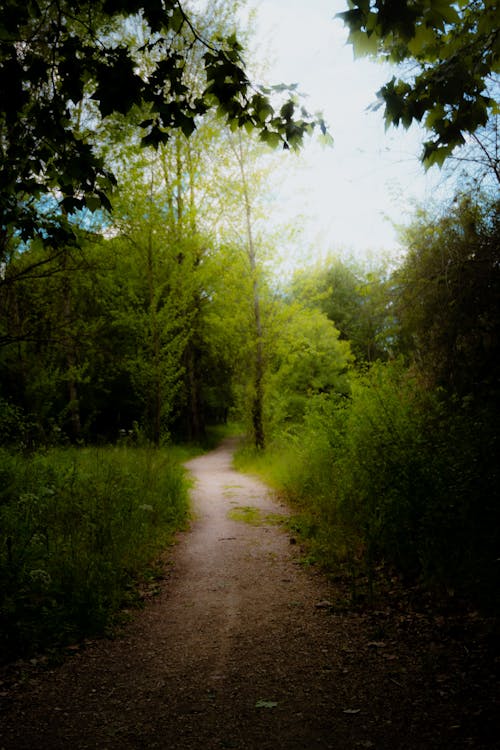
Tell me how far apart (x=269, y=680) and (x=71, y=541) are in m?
2.80

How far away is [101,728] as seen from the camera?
2.91 metres

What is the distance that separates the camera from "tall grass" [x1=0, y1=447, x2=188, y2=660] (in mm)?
4074

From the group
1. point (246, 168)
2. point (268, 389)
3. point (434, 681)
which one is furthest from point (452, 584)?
point (246, 168)

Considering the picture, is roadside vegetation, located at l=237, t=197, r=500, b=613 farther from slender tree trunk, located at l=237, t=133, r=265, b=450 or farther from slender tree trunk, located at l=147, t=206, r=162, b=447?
slender tree trunk, located at l=237, t=133, r=265, b=450

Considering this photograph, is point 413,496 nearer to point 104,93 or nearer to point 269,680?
point 269,680

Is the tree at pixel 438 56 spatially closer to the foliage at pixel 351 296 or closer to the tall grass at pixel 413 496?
the tall grass at pixel 413 496

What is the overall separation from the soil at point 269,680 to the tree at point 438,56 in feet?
12.7

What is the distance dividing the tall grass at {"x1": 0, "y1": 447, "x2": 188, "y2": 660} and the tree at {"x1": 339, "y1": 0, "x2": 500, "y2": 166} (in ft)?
16.1

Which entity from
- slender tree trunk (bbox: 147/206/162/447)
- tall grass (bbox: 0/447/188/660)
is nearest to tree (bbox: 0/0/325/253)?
tall grass (bbox: 0/447/188/660)

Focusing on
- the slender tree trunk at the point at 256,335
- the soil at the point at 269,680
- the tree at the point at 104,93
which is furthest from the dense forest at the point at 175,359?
the slender tree trunk at the point at 256,335

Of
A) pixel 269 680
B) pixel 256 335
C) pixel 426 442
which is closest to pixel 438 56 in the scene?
pixel 426 442

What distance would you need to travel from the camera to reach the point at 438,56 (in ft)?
13.2

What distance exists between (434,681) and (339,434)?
5.35m

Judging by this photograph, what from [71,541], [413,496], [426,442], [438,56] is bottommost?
[71,541]
